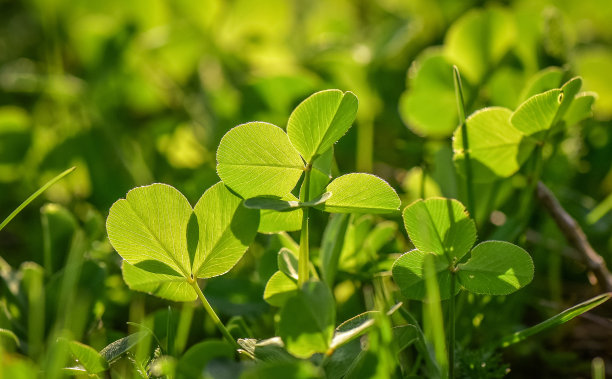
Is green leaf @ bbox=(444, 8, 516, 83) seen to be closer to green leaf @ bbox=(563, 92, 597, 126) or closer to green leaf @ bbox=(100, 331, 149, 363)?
green leaf @ bbox=(563, 92, 597, 126)

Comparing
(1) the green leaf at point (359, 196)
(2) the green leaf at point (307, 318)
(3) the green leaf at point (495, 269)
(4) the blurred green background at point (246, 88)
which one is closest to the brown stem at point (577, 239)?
(4) the blurred green background at point (246, 88)

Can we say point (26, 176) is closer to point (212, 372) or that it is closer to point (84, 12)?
point (84, 12)

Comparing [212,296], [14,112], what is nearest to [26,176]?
[14,112]

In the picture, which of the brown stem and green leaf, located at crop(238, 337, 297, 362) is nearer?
green leaf, located at crop(238, 337, 297, 362)

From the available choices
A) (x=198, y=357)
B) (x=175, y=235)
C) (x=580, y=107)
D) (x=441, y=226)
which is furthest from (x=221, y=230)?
(x=580, y=107)

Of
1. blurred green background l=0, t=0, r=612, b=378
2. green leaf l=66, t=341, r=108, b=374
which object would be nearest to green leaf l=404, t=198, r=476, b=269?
blurred green background l=0, t=0, r=612, b=378

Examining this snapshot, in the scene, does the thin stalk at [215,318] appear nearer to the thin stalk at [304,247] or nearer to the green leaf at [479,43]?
the thin stalk at [304,247]
